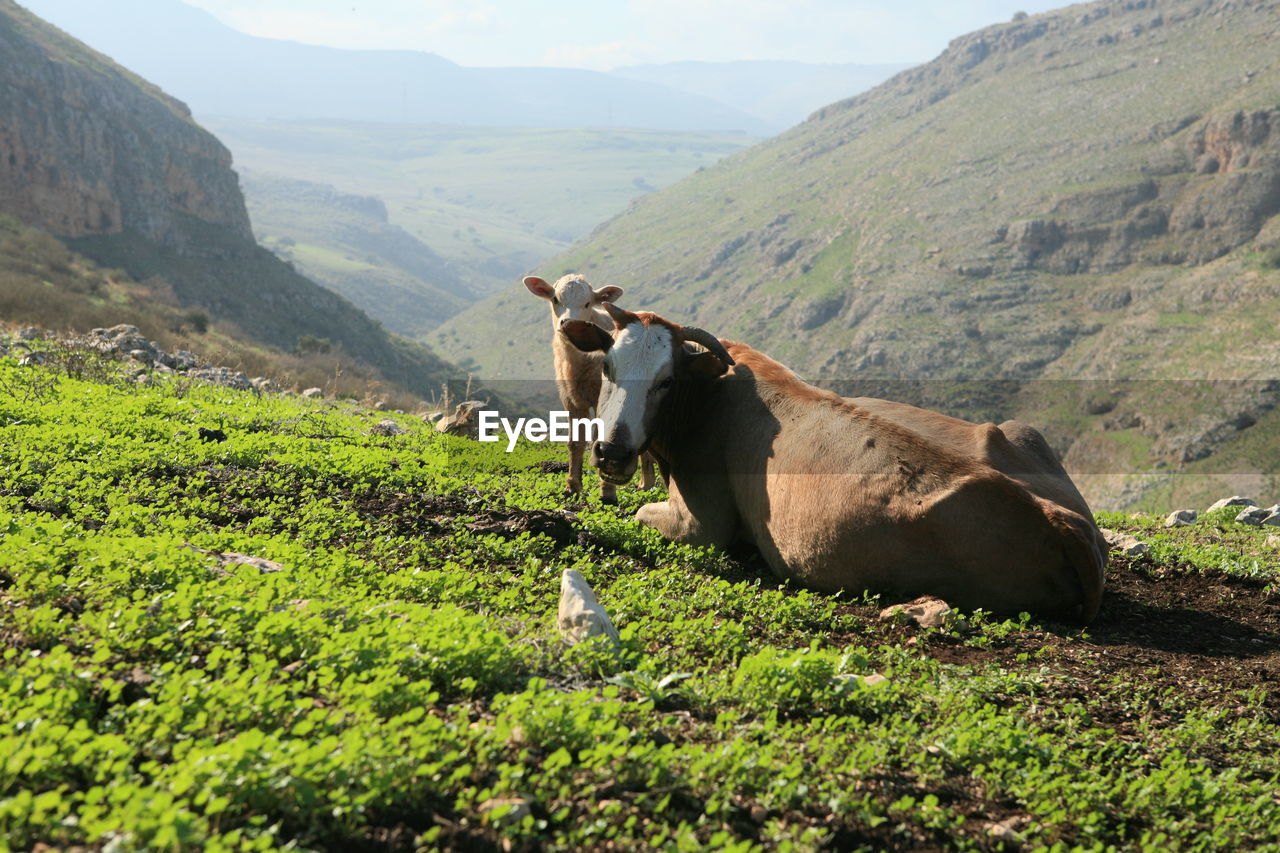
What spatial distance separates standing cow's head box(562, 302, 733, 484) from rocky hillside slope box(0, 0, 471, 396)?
63.8 metres

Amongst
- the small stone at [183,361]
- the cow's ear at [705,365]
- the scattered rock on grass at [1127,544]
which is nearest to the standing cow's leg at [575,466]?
the cow's ear at [705,365]

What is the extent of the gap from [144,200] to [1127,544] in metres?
97.3

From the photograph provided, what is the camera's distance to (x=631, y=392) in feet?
30.4

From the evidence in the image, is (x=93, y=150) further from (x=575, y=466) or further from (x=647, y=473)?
(x=647, y=473)

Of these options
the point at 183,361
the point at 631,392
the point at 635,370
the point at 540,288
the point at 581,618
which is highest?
the point at 540,288

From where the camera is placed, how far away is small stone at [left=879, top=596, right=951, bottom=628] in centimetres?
716

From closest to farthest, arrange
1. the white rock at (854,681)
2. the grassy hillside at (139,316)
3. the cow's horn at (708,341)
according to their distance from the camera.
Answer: the white rock at (854,681) → the cow's horn at (708,341) → the grassy hillside at (139,316)

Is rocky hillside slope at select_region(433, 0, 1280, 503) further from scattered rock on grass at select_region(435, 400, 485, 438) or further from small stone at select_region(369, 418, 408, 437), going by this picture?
small stone at select_region(369, 418, 408, 437)

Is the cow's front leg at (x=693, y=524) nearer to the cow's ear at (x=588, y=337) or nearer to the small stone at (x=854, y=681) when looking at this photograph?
the cow's ear at (x=588, y=337)

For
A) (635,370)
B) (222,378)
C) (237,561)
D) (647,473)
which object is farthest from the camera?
(222,378)

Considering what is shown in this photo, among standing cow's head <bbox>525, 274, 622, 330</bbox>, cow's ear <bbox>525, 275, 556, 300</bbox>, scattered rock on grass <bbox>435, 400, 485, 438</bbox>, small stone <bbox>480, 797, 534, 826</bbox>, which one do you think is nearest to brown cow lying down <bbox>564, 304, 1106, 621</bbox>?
standing cow's head <bbox>525, 274, 622, 330</bbox>

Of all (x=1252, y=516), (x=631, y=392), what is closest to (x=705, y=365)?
(x=631, y=392)

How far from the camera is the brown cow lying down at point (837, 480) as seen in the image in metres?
7.43

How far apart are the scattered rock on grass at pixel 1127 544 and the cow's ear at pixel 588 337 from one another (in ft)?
17.6
